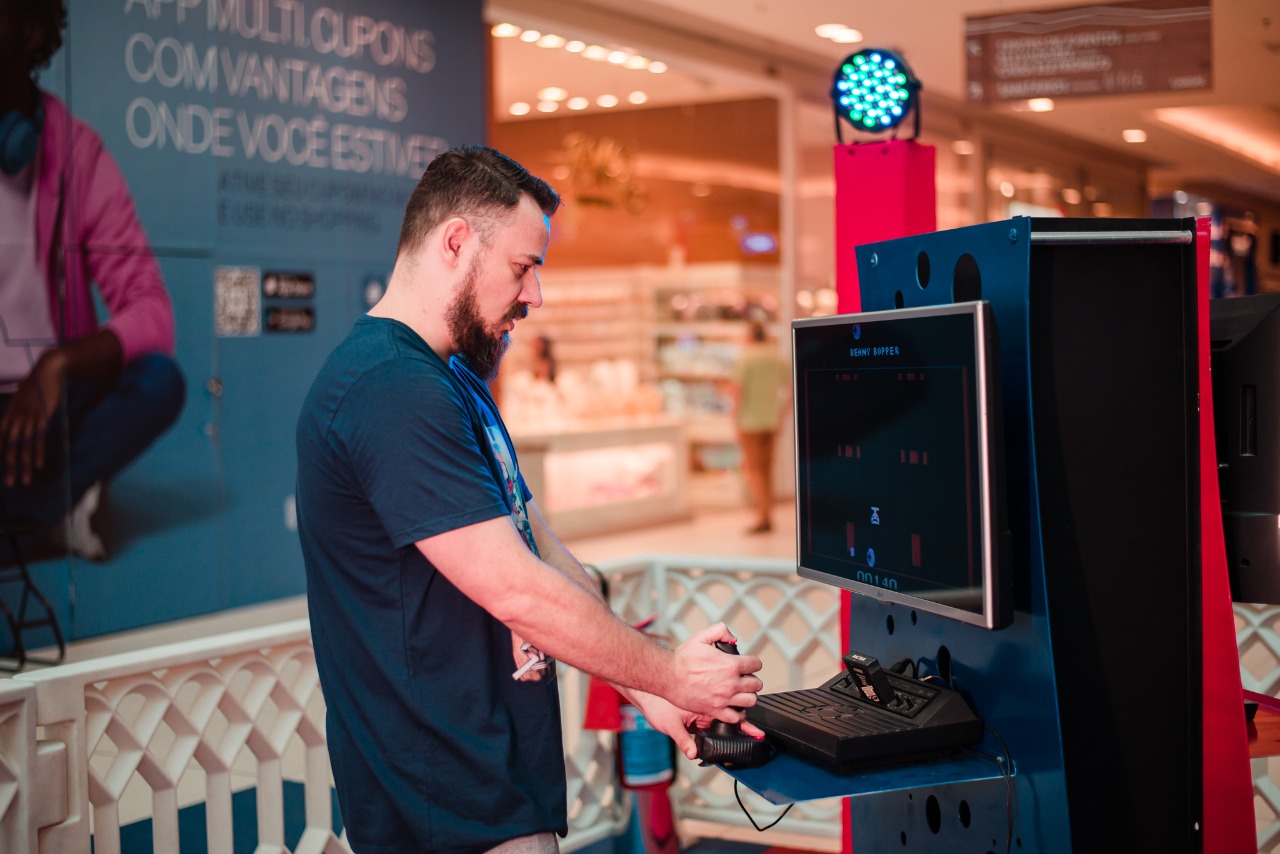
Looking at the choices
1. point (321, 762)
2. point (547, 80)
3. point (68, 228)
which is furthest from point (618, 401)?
point (321, 762)

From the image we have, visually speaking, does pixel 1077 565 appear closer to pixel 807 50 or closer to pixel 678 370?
Answer: pixel 807 50

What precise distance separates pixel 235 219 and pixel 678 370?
6561 millimetres

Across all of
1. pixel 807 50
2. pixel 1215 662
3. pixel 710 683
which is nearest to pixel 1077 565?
pixel 1215 662

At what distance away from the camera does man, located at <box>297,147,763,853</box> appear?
1.59m

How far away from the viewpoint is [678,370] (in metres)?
12.3

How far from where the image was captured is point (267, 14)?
6344mm

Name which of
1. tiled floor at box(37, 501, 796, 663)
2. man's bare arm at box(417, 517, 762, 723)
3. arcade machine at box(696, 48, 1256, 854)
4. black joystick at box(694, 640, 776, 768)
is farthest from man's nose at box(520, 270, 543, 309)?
tiled floor at box(37, 501, 796, 663)

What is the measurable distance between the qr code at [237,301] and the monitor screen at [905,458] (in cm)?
478

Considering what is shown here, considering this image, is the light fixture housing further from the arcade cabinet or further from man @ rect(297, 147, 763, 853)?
man @ rect(297, 147, 763, 853)

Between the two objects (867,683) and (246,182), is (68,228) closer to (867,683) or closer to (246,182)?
(246,182)

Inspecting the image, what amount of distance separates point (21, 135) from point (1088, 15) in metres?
5.53

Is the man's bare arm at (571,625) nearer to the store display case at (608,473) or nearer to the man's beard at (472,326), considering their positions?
the man's beard at (472,326)

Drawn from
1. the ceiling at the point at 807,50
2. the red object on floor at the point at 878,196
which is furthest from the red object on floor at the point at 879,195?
the ceiling at the point at 807,50

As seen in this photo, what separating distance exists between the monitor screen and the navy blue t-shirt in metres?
0.57
